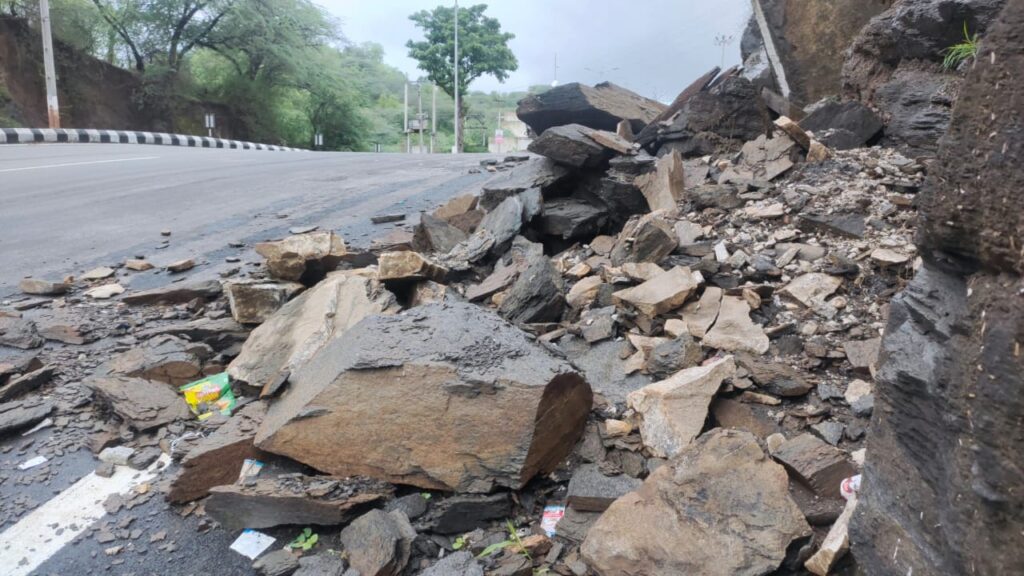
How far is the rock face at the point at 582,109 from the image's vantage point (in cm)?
889

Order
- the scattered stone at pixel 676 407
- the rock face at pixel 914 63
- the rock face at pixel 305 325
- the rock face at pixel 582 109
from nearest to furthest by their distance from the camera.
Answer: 1. the scattered stone at pixel 676 407
2. the rock face at pixel 305 325
3. the rock face at pixel 914 63
4. the rock face at pixel 582 109

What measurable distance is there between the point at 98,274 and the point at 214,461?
2450 mm

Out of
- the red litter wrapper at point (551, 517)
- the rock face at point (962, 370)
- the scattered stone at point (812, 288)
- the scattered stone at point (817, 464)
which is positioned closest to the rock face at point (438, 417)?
the red litter wrapper at point (551, 517)

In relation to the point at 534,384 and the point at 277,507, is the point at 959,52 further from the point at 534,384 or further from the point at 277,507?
the point at 277,507

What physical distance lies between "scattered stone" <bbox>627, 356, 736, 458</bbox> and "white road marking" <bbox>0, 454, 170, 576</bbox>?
1.84 metres

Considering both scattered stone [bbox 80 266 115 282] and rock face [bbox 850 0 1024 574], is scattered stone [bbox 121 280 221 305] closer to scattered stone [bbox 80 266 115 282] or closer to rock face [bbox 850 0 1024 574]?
scattered stone [bbox 80 266 115 282]

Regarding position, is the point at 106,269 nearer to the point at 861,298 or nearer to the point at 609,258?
the point at 609,258

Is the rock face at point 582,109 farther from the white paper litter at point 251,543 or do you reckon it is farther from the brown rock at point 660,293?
the white paper litter at point 251,543

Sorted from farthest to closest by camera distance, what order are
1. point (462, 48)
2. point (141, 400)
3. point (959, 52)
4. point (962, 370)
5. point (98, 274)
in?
point (462, 48), point (959, 52), point (98, 274), point (141, 400), point (962, 370)

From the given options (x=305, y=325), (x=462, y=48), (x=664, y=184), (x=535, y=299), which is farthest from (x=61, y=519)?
(x=462, y=48)

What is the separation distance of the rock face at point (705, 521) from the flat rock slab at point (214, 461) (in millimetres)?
1304

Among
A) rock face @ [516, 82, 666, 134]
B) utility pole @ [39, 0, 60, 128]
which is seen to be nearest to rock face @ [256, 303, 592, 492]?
rock face @ [516, 82, 666, 134]

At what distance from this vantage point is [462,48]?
34906mm

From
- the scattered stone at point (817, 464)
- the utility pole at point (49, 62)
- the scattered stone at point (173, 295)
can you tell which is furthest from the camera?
the utility pole at point (49, 62)
